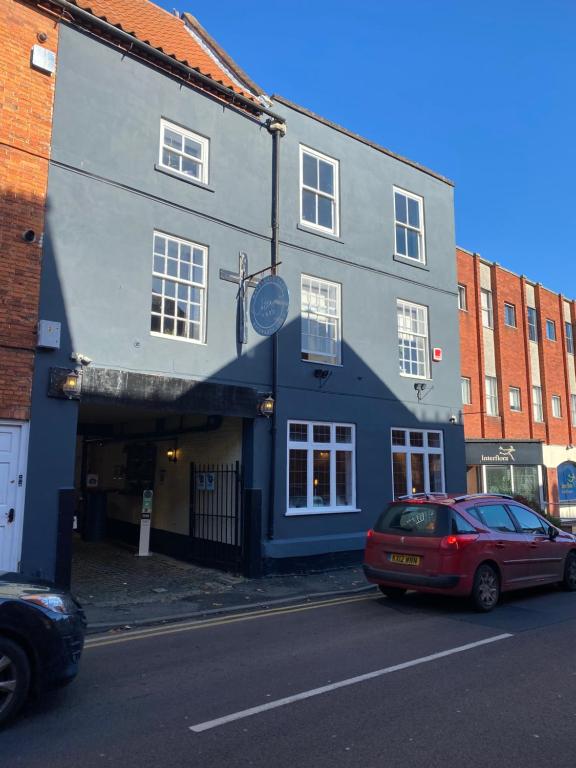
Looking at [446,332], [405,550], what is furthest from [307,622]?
[446,332]

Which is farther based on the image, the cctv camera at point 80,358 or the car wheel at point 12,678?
the cctv camera at point 80,358

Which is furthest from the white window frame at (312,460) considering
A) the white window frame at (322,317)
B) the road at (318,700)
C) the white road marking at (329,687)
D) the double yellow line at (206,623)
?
the white road marking at (329,687)

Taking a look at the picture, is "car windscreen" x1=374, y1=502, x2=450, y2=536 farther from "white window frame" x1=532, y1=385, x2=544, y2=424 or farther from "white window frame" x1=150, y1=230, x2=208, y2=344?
"white window frame" x1=532, y1=385, x2=544, y2=424

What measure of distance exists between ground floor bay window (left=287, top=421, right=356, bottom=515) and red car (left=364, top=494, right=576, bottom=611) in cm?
323

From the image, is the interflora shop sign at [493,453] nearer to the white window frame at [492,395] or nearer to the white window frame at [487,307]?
the white window frame at [492,395]

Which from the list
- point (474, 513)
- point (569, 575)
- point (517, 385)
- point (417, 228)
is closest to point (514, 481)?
point (517, 385)

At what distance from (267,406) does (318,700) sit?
23.4ft

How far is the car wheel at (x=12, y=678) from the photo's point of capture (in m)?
4.43

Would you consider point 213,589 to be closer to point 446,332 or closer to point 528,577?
point 528,577

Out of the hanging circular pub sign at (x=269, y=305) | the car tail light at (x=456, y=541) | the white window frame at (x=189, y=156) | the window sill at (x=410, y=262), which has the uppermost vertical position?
the white window frame at (x=189, y=156)

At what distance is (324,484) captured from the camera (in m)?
12.9

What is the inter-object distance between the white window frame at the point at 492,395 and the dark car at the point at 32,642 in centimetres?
2169

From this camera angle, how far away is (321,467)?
42.2 feet

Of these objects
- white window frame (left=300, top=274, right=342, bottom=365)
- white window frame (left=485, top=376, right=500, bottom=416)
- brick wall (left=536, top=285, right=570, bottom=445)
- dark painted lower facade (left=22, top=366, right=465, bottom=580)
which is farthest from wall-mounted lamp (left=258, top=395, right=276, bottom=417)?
brick wall (left=536, top=285, right=570, bottom=445)
